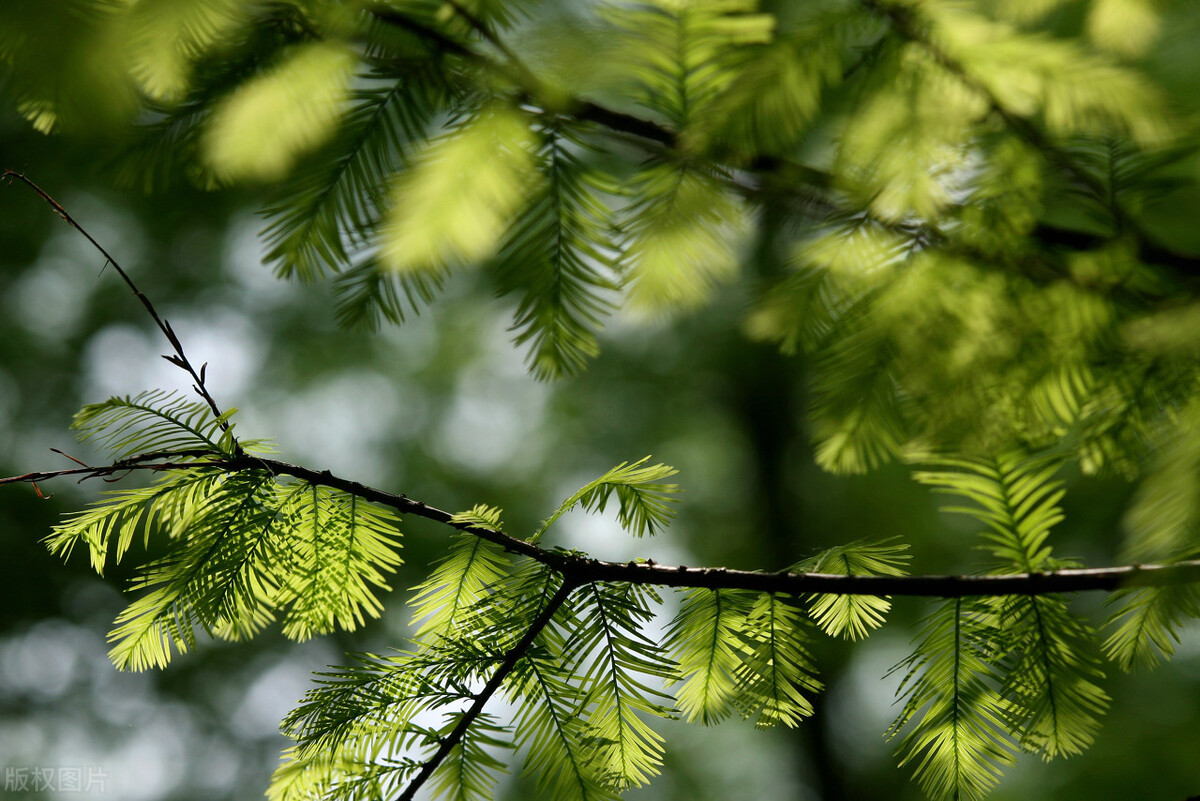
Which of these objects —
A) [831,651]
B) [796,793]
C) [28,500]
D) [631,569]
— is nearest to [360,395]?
[28,500]

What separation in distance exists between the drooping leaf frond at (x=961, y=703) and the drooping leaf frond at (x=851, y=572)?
62 millimetres

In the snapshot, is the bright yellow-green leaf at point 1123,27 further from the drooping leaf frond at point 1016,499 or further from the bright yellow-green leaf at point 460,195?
the bright yellow-green leaf at point 460,195

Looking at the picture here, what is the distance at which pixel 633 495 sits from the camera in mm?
780

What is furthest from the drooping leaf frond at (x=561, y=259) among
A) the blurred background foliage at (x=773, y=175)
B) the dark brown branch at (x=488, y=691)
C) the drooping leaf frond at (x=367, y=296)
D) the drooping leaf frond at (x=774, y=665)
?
the drooping leaf frond at (x=774, y=665)

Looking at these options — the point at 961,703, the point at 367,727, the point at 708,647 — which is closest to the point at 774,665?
the point at 708,647

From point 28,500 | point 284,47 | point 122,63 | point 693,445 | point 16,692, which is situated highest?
point 693,445

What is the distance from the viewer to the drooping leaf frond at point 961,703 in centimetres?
66

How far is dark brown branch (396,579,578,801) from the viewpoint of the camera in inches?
24.1

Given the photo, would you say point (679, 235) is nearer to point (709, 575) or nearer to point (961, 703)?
point (709, 575)

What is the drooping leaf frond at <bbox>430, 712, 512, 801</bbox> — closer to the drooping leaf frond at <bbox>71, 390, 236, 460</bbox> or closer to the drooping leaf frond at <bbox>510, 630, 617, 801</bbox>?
the drooping leaf frond at <bbox>510, 630, 617, 801</bbox>

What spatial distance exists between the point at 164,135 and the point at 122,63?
0.27 metres

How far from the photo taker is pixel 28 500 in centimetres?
403

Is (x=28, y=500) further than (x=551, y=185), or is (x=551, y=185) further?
(x=28, y=500)

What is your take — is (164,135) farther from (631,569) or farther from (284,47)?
(631,569)
